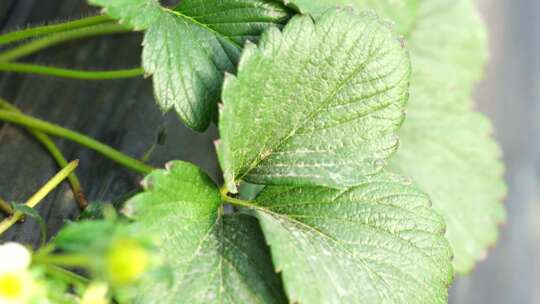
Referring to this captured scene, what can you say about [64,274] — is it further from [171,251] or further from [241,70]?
[241,70]

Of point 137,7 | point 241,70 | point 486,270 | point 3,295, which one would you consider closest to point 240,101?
point 241,70

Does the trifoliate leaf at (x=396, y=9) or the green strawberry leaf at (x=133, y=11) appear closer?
the green strawberry leaf at (x=133, y=11)

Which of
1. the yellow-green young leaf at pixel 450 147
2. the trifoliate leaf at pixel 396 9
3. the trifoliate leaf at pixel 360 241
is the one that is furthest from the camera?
the yellow-green young leaf at pixel 450 147

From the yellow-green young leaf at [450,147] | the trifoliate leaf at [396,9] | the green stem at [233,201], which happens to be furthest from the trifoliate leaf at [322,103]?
the yellow-green young leaf at [450,147]

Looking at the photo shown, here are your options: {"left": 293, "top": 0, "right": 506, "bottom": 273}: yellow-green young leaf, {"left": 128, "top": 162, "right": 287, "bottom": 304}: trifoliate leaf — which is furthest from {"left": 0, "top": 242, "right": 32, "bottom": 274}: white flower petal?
{"left": 293, "top": 0, "right": 506, "bottom": 273}: yellow-green young leaf

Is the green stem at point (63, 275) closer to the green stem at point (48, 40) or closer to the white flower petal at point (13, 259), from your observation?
the white flower petal at point (13, 259)

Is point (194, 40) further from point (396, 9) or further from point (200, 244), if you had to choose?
point (396, 9)
